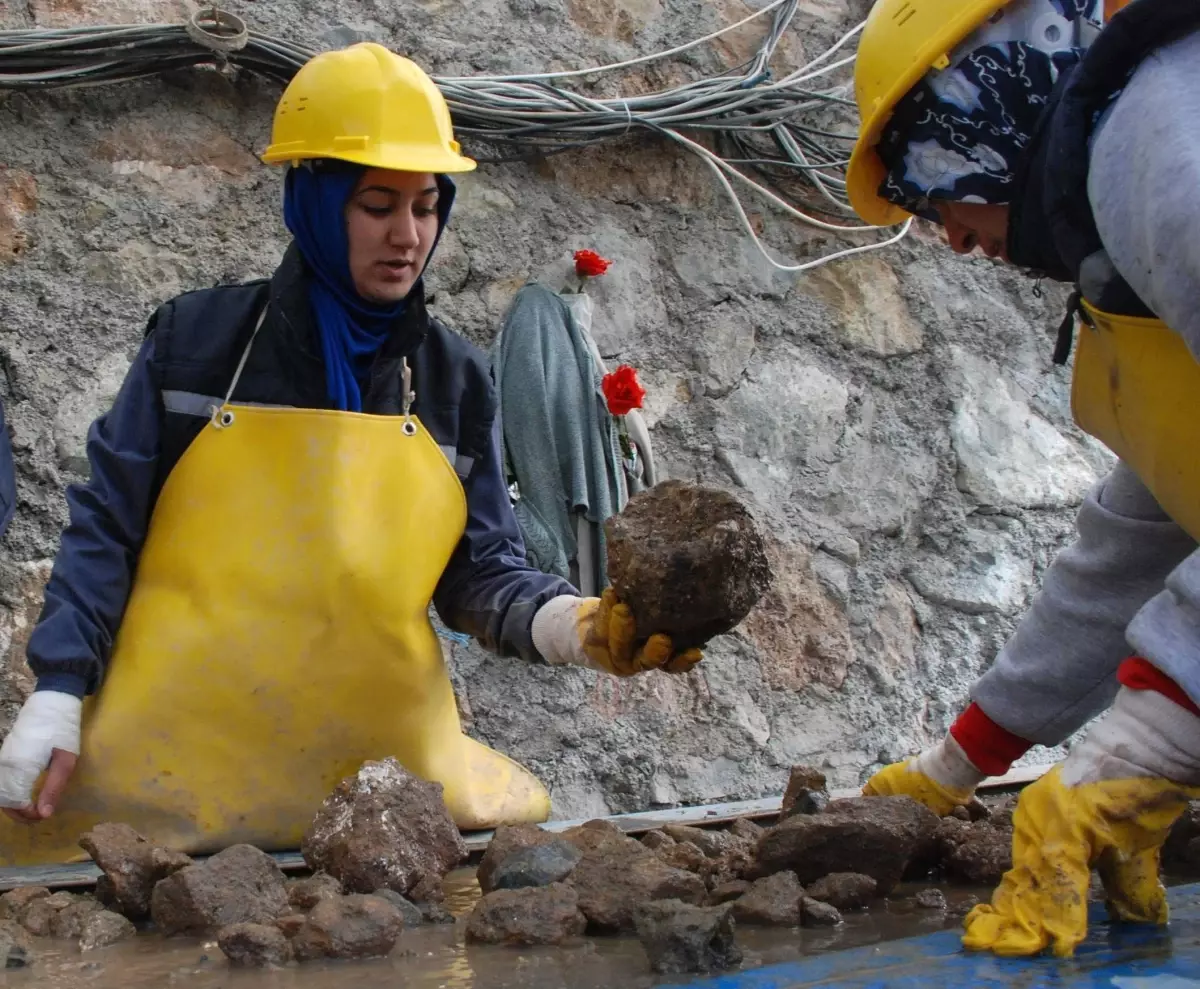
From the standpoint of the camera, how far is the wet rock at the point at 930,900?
181cm

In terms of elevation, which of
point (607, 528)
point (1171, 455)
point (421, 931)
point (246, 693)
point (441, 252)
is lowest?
point (421, 931)

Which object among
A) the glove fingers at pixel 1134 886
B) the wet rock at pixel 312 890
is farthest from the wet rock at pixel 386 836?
the glove fingers at pixel 1134 886

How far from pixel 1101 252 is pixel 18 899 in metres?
1.56

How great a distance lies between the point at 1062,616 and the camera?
206cm

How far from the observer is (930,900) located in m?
1.83

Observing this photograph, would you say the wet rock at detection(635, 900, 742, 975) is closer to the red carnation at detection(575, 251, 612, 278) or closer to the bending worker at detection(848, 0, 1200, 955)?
the bending worker at detection(848, 0, 1200, 955)

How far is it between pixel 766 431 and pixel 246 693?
159 centimetres

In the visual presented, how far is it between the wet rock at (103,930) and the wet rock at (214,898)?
37mm

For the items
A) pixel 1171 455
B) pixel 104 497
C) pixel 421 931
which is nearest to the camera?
pixel 1171 455

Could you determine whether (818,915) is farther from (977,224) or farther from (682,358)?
(682,358)

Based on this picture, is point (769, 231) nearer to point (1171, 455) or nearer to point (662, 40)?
point (662, 40)

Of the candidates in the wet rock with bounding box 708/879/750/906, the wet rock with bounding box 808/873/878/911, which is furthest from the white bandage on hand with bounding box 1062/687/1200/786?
the wet rock with bounding box 708/879/750/906

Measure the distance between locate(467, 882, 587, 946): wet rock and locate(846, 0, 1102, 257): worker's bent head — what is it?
96 centimetres

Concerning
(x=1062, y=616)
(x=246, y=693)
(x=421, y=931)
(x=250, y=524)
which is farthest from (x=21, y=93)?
(x=1062, y=616)
